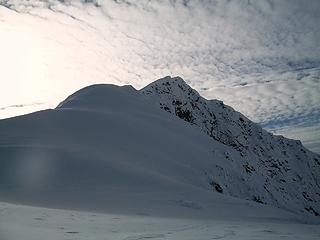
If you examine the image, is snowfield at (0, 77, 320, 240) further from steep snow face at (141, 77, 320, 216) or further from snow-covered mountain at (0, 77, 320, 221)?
steep snow face at (141, 77, 320, 216)

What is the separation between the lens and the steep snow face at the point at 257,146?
5659 centimetres

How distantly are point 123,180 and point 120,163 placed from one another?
1.91 m

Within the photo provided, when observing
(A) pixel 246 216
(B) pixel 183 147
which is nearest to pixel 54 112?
(B) pixel 183 147

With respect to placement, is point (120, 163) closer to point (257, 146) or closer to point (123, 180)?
point (123, 180)

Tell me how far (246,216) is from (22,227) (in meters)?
7.81

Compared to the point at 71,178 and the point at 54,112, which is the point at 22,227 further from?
the point at 54,112

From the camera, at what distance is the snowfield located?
4.98m

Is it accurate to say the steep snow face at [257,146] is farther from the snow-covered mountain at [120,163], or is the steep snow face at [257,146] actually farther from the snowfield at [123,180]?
the snowfield at [123,180]

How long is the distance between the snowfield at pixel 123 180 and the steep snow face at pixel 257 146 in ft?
26.0

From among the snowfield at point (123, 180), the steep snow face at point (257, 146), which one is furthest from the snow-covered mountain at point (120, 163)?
the steep snow face at point (257, 146)

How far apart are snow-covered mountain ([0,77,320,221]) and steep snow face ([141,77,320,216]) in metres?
7.11

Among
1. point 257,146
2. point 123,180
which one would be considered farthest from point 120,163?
point 257,146

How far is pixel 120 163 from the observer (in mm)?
13602

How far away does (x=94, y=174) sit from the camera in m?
11.6
